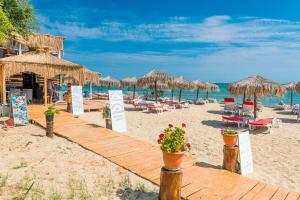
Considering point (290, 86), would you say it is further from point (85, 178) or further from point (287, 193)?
point (85, 178)

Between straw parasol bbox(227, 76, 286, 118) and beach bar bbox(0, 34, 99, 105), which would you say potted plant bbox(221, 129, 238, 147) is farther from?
beach bar bbox(0, 34, 99, 105)

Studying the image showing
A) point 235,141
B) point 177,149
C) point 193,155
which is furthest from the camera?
point 193,155

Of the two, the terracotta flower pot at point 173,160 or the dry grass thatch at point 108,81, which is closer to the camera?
the terracotta flower pot at point 173,160

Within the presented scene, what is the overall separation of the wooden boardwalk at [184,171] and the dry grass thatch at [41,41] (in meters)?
10.8

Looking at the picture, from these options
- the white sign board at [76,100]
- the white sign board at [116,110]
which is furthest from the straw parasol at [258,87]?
the white sign board at [76,100]

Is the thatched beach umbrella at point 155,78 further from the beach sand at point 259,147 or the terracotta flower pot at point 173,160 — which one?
the terracotta flower pot at point 173,160

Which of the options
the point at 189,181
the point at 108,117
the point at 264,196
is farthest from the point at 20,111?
the point at 264,196

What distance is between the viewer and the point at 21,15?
15555 millimetres

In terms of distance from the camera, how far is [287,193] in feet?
16.0

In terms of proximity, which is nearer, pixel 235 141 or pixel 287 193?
pixel 287 193

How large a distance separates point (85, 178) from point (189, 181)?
79.7 inches

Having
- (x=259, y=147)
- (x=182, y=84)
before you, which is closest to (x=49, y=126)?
(x=259, y=147)

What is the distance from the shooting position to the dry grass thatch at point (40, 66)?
12.8 m

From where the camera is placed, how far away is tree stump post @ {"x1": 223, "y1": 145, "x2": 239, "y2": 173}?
585 cm
